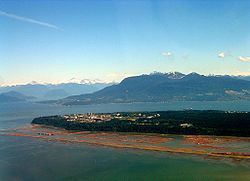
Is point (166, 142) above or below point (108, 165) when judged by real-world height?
above

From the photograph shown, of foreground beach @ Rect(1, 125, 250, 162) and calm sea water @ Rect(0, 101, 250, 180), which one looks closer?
calm sea water @ Rect(0, 101, 250, 180)

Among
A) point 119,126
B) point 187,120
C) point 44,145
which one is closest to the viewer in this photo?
point 44,145

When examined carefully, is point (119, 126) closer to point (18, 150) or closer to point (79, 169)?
point (18, 150)

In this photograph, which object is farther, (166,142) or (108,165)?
(166,142)

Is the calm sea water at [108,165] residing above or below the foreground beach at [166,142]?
below

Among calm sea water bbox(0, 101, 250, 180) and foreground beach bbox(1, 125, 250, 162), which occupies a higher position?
foreground beach bbox(1, 125, 250, 162)

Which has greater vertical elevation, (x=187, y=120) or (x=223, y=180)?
(x=187, y=120)

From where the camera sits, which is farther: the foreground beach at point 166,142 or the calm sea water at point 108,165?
the foreground beach at point 166,142

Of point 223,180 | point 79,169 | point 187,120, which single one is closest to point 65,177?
point 79,169
